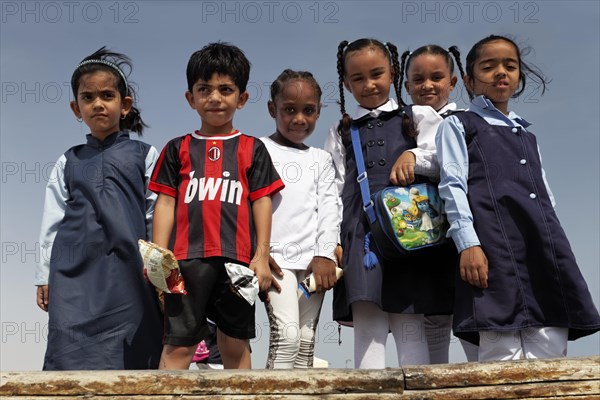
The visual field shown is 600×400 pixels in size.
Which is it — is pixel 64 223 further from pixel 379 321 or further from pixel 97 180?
pixel 379 321

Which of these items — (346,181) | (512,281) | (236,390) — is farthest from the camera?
(346,181)

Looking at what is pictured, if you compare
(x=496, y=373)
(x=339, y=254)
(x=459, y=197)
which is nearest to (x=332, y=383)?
(x=496, y=373)

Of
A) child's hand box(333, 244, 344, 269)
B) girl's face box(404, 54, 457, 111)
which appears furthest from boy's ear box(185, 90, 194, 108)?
girl's face box(404, 54, 457, 111)

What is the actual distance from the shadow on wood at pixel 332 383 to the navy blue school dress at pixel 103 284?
3.46 feet

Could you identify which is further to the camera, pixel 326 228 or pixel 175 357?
pixel 326 228

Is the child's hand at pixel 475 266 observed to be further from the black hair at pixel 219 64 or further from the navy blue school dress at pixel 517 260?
the black hair at pixel 219 64

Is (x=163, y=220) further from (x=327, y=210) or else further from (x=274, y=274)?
(x=327, y=210)

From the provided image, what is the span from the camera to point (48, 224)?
13.8 feet

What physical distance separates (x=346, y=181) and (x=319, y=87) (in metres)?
0.63

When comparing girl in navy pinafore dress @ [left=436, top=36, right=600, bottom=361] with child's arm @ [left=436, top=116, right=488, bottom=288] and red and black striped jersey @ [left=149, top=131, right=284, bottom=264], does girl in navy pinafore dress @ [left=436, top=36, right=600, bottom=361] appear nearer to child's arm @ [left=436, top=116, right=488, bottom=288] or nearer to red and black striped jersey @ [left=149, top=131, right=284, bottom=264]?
child's arm @ [left=436, top=116, right=488, bottom=288]

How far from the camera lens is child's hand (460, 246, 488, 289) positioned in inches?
139

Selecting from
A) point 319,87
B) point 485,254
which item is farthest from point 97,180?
point 485,254

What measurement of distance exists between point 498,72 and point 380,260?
4.03 feet

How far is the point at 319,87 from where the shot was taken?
437 centimetres
